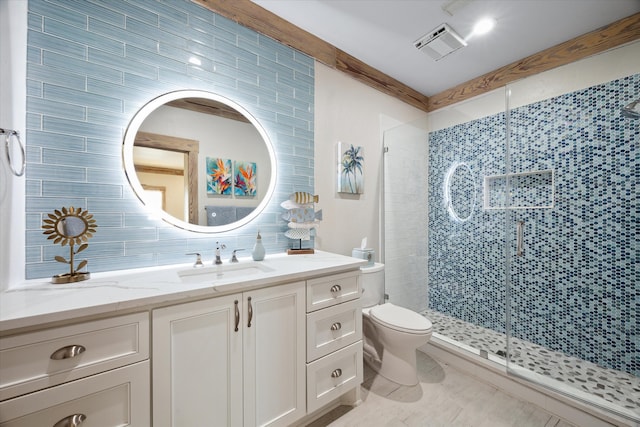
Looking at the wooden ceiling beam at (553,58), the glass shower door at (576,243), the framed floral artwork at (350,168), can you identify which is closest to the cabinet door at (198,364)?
the framed floral artwork at (350,168)

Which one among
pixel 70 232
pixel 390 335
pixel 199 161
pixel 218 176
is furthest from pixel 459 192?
pixel 70 232

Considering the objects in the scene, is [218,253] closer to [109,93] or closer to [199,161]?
[199,161]

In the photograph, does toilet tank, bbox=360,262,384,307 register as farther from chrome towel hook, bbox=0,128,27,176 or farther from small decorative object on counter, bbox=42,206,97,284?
chrome towel hook, bbox=0,128,27,176

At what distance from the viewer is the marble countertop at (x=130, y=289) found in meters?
0.75

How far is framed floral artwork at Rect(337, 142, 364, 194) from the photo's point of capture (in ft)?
7.14

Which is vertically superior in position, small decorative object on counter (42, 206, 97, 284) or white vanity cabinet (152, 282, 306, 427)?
small decorative object on counter (42, 206, 97, 284)

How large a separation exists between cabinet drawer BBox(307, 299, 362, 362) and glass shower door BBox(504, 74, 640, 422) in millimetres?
1233

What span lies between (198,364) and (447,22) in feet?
8.79

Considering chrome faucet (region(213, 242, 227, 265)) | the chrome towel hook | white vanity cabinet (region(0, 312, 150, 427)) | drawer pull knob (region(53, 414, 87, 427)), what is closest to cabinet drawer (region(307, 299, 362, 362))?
chrome faucet (region(213, 242, 227, 265))

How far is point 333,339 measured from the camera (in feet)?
4.67

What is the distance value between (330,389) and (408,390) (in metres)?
0.68

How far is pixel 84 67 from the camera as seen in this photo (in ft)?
3.93

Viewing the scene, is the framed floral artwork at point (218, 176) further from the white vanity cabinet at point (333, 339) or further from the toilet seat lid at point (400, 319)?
the toilet seat lid at point (400, 319)

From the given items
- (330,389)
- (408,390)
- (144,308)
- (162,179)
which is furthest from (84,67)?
(408,390)
